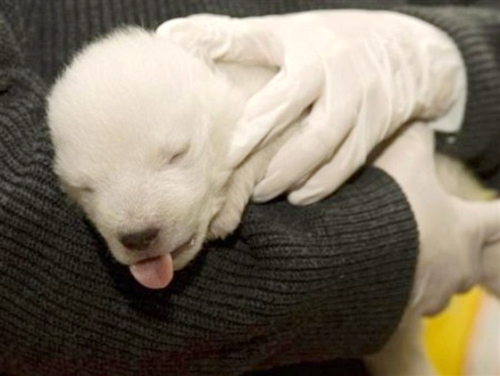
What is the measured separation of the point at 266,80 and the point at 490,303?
63 centimetres

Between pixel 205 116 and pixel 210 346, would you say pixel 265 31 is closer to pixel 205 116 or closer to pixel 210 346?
pixel 205 116

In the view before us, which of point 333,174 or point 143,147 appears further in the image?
point 333,174

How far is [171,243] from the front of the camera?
2.51 feet

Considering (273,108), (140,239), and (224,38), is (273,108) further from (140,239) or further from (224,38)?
(140,239)

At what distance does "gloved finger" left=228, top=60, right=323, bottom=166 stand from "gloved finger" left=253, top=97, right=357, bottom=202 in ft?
0.06

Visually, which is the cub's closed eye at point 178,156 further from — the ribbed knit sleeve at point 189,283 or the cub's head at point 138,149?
the ribbed knit sleeve at point 189,283

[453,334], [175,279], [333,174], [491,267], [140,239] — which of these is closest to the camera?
[140,239]

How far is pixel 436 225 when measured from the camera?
1.05 meters

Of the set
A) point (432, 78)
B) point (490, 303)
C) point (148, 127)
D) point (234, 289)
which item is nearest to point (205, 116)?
point (148, 127)

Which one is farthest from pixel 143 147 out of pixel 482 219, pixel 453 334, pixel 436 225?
pixel 453 334

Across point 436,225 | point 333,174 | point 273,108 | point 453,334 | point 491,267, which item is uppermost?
point 273,108

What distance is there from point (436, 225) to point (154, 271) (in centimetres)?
42

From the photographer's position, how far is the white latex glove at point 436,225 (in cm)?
105

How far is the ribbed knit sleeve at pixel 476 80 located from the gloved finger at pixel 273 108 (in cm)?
33
